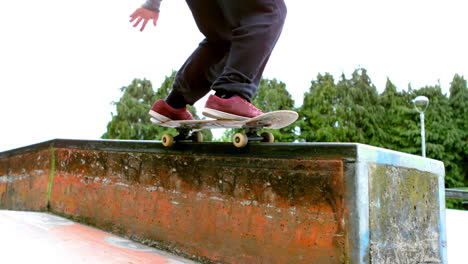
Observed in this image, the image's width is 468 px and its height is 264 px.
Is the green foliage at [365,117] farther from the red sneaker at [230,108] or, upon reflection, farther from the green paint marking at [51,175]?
the red sneaker at [230,108]

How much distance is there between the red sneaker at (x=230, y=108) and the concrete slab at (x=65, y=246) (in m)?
0.91

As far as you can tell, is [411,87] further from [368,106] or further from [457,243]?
[457,243]

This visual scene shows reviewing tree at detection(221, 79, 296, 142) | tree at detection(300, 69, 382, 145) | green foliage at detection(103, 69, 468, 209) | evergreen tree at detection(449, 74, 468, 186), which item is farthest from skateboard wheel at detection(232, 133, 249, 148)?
evergreen tree at detection(449, 74, 468, 186)

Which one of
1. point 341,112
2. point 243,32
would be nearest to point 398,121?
point 341,112

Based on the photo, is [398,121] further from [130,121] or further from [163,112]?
[163,112]

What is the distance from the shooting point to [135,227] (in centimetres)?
261

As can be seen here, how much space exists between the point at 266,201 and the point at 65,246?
1.28 metres

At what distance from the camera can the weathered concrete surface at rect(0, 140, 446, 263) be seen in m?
1.70

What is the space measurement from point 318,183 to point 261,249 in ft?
1.59

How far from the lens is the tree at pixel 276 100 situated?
28203 millimetres

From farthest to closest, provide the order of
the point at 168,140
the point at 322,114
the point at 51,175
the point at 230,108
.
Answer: the point at 322,114, the point at 51,175, the point at 168,140, the point at 230,108

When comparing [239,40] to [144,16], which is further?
[144,16]

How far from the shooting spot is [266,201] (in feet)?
6.43

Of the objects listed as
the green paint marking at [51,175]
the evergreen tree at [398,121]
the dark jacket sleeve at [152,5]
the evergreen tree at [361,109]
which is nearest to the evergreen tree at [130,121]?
the evergreen tree at [361,109]
